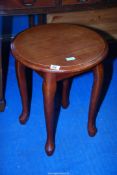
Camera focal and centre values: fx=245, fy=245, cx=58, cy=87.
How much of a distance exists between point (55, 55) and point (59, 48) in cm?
6

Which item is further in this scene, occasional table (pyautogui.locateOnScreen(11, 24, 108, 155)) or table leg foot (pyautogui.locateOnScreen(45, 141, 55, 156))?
table leg foot (pyautogui.locateOnScreen(45, 141, 55, 156))

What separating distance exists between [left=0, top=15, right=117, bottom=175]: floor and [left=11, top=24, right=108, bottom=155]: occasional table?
83 millimetres

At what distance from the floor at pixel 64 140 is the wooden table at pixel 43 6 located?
18 cm

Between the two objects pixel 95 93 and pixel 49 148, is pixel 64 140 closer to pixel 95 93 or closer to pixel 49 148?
pixel 49 148

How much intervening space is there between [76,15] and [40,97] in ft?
2.07

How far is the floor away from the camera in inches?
43.9

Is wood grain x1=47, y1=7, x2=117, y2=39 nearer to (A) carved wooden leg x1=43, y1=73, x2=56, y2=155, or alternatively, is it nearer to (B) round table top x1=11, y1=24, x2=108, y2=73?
(B) round table top x1=11, y1=24, x2=108, y2=73

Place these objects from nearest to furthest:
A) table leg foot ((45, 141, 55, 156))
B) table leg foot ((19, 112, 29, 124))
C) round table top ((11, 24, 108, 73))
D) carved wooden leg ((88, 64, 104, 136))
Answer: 1. round table top ((11, 24, 108, 73))
2. carved wooden leg ((88, 64, 104, 136))
3. table leg foot ((45, 141, 55, 156))
4. table leg foot ((19, 112, 29, 124))

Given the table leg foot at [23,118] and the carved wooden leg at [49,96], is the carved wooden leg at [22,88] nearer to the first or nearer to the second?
the table leg foot at [23,118]

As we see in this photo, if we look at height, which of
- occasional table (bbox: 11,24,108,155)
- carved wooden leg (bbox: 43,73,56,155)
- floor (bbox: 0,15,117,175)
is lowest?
floor (bbox: 0,15,117,175)

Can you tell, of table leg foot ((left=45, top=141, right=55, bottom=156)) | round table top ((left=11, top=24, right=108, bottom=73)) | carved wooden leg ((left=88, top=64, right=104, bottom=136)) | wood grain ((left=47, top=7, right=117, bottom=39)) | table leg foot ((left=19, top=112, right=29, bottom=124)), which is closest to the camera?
round table top ((left=11, top=24, right=108, bottom=73))

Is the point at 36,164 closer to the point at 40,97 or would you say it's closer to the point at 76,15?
the point at 40,97

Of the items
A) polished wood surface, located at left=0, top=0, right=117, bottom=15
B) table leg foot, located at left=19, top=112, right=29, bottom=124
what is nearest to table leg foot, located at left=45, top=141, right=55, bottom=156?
table leg foot, located at left=19, top=112, right=29, bottom=124

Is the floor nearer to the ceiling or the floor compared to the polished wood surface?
nearer to the floor
